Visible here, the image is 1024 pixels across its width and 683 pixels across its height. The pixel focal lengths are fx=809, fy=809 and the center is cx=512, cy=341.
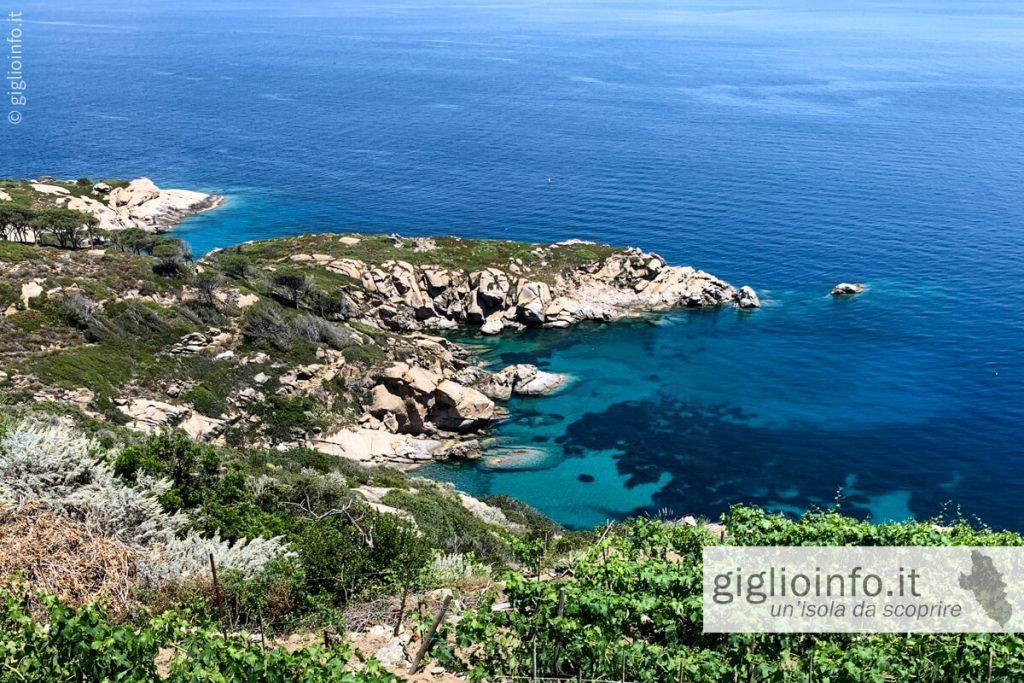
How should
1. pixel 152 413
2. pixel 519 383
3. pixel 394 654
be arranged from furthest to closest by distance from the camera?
pixel 519 383, pixel 152 413, pixel 394 654

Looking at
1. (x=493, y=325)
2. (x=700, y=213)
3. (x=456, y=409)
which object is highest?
(x=700, y=213)

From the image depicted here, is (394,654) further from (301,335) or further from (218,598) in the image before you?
(301,335)

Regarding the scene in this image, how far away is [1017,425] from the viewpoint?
169 feet

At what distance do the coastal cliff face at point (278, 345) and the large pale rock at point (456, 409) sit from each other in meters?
0.09

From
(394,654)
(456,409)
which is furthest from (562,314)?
(394,654)

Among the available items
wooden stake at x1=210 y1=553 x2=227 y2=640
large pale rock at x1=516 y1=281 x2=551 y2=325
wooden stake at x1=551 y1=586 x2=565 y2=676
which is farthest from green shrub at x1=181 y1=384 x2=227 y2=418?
wooden stake at x1=551 y1=586 x2=565 y2=676

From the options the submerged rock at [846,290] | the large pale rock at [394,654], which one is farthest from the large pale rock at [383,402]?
the submerged rock at [846,290]

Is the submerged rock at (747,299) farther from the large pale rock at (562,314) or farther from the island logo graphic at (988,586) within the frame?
the island logo graphic at (988,586)

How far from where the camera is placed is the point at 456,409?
5062cm

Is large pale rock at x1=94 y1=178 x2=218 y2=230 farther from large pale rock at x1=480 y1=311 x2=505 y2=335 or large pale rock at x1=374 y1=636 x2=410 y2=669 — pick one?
large pale rock at x1=374 y1=636 x2=410 y2=669

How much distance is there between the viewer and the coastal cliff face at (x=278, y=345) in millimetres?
41938

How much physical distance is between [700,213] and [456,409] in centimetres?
5555

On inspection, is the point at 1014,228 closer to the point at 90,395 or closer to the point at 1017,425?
the point at 1017,425

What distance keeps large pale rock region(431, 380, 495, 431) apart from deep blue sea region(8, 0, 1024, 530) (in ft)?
6.71
